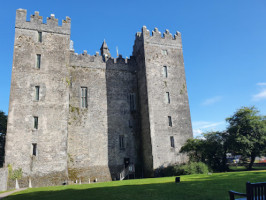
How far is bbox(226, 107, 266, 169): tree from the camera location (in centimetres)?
2156

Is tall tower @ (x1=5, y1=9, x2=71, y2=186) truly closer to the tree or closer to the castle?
the castle

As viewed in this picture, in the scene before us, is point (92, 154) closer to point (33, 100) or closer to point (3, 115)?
point (33, 100)

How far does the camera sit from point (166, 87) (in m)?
25.7

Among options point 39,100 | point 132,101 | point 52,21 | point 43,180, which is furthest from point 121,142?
point 52,21

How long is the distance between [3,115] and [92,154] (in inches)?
609

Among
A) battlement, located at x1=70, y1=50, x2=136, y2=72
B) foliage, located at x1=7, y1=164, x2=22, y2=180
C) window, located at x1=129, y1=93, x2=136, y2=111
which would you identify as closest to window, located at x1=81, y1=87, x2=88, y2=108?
battlement, located at x1=70, y1=50, x2=136, y2=72

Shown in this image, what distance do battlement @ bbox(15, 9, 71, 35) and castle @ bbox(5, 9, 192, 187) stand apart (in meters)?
0.09

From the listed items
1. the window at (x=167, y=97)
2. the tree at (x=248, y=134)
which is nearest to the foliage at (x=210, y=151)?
the tree at (x=248, y=134)

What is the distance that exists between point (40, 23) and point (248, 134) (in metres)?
24.7

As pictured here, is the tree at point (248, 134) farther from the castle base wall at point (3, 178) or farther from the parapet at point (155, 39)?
the castle base wall at point (3, 178)

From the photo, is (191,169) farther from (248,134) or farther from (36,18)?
(36,18)

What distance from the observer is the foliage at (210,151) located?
72.9ft

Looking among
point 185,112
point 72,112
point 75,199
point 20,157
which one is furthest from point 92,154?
point 75,199

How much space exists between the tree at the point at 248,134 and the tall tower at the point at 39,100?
16.7 m
